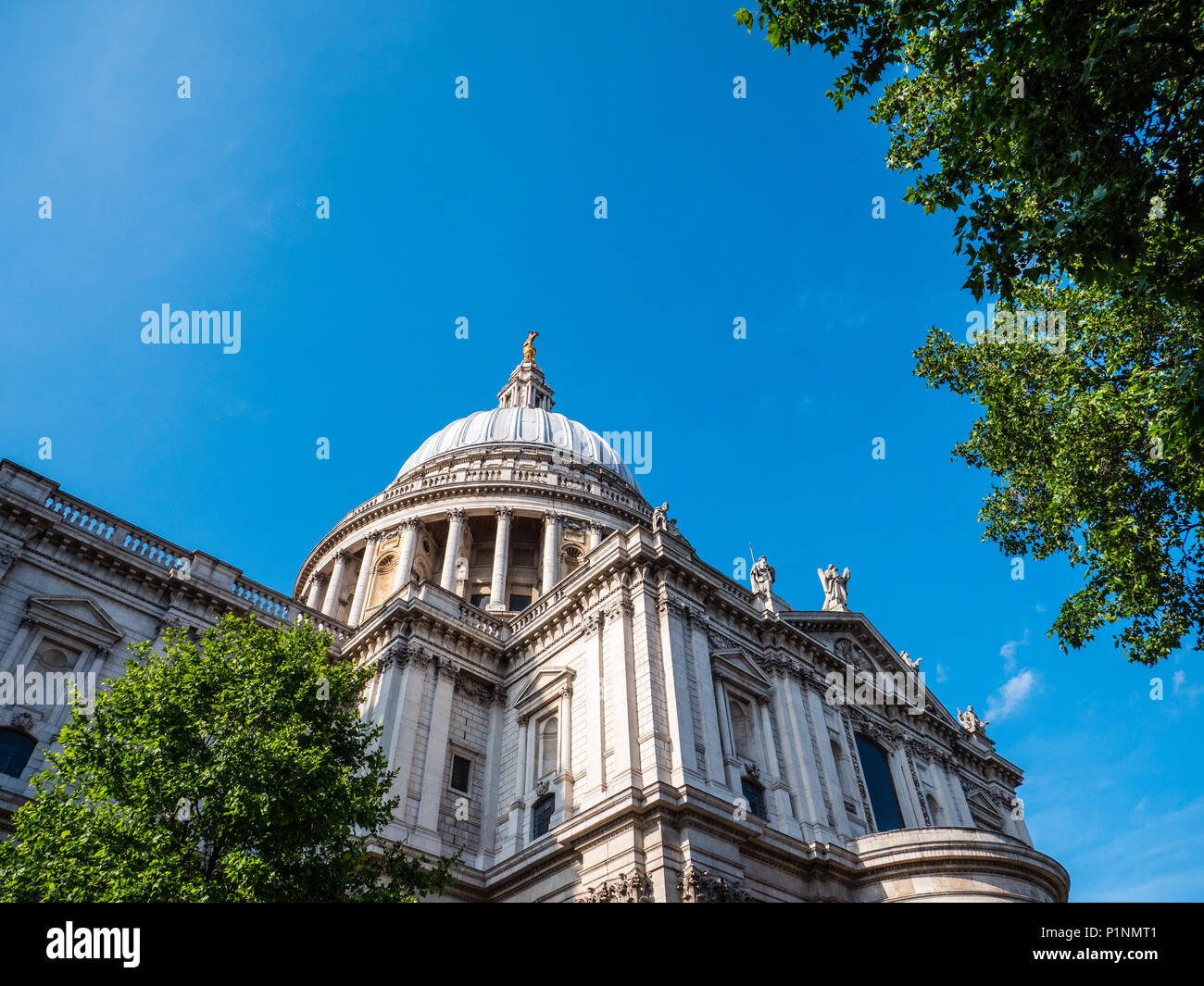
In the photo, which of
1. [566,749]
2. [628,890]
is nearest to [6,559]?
[566,749]

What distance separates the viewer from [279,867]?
15.5 metres

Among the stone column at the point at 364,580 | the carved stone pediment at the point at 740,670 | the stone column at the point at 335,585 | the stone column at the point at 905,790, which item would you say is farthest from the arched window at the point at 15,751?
the stone column at the point at 905,790

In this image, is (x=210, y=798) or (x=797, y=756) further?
(x=797, y=756)

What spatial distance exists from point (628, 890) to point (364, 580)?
99.4 ft

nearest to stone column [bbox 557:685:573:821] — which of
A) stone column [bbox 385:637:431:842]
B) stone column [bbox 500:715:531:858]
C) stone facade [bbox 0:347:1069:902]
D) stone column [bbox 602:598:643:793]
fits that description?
stone facade [bbox 0:347:1069:902]

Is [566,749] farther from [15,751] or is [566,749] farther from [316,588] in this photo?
[316,588]

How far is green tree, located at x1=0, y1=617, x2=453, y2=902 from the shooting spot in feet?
47.8

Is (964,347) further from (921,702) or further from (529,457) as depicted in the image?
(529,457)

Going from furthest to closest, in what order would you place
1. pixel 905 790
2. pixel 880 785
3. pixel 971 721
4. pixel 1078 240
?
pixel 971 721, pixel 905 790, pixel 880 785, pixel 1078 240

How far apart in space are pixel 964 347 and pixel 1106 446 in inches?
193

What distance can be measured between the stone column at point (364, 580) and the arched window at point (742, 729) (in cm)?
2363

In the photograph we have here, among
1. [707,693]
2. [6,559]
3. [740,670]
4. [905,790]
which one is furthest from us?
[905,790]

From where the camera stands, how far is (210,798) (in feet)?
51.5
